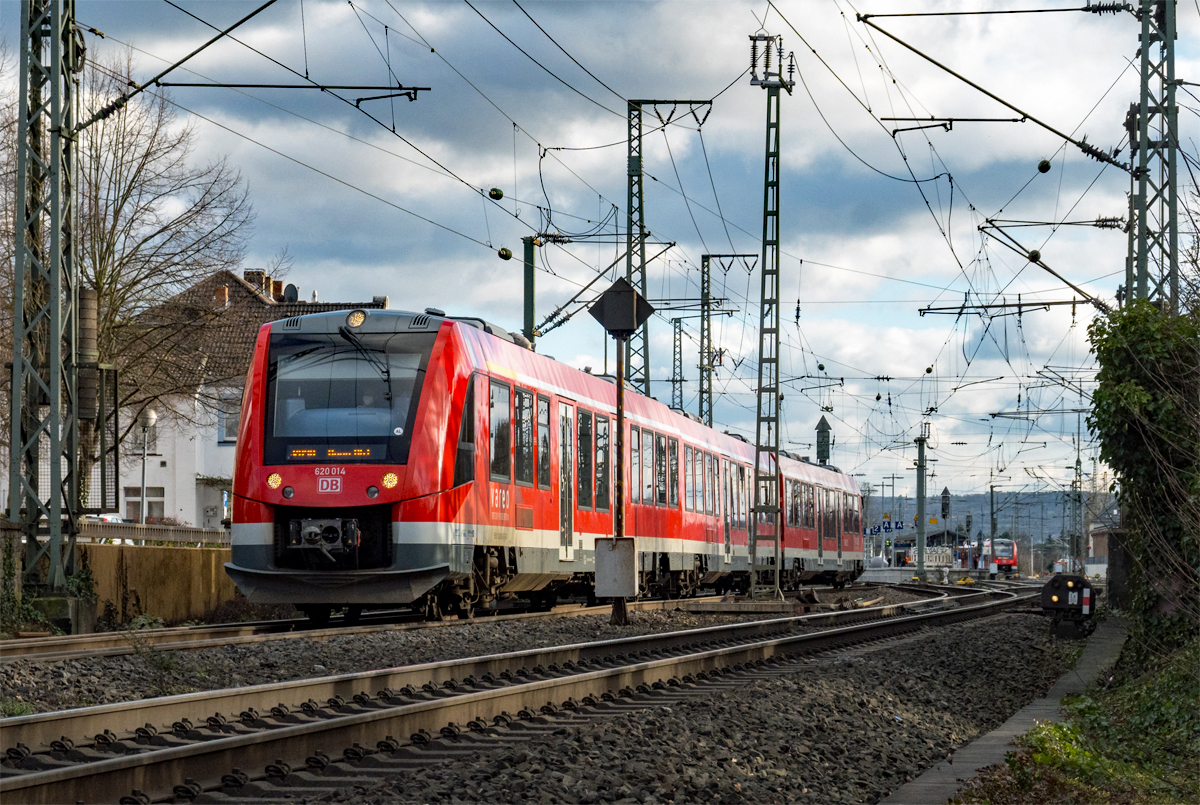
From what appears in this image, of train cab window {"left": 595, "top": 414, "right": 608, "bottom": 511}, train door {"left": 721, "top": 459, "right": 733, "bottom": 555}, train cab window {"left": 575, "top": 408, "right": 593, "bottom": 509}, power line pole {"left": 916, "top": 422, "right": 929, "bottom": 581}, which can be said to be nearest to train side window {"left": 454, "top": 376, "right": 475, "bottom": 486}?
train cab window {"left": 575, "top": 408, "right": 593, "bottom": 509}

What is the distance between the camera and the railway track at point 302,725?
6.73 m

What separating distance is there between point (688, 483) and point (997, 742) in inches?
741

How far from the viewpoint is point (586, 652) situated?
44.7 ft

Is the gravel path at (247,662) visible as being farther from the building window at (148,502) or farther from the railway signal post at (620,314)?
the building window at (148,502)

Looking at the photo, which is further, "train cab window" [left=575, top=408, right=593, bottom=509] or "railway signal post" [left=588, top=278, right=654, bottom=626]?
"train cab window" [left=575, top=408, right=593, bottom=509]

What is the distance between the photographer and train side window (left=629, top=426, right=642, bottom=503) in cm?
2388

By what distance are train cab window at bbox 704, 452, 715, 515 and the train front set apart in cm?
1394

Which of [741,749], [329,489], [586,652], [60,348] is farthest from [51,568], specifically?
[741,749]

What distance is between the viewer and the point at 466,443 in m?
16.4

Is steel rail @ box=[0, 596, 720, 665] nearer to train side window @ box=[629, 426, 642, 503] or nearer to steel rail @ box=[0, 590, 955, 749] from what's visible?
steel rail @ box=[0, 590, 955, 749]

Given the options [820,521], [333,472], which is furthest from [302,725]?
[820,521]

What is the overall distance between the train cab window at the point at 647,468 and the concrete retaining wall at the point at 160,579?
709 cm

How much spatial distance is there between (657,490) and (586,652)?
470 inches

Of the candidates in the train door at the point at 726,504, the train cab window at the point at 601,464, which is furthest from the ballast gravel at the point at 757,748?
the train door at the point at 726,504
